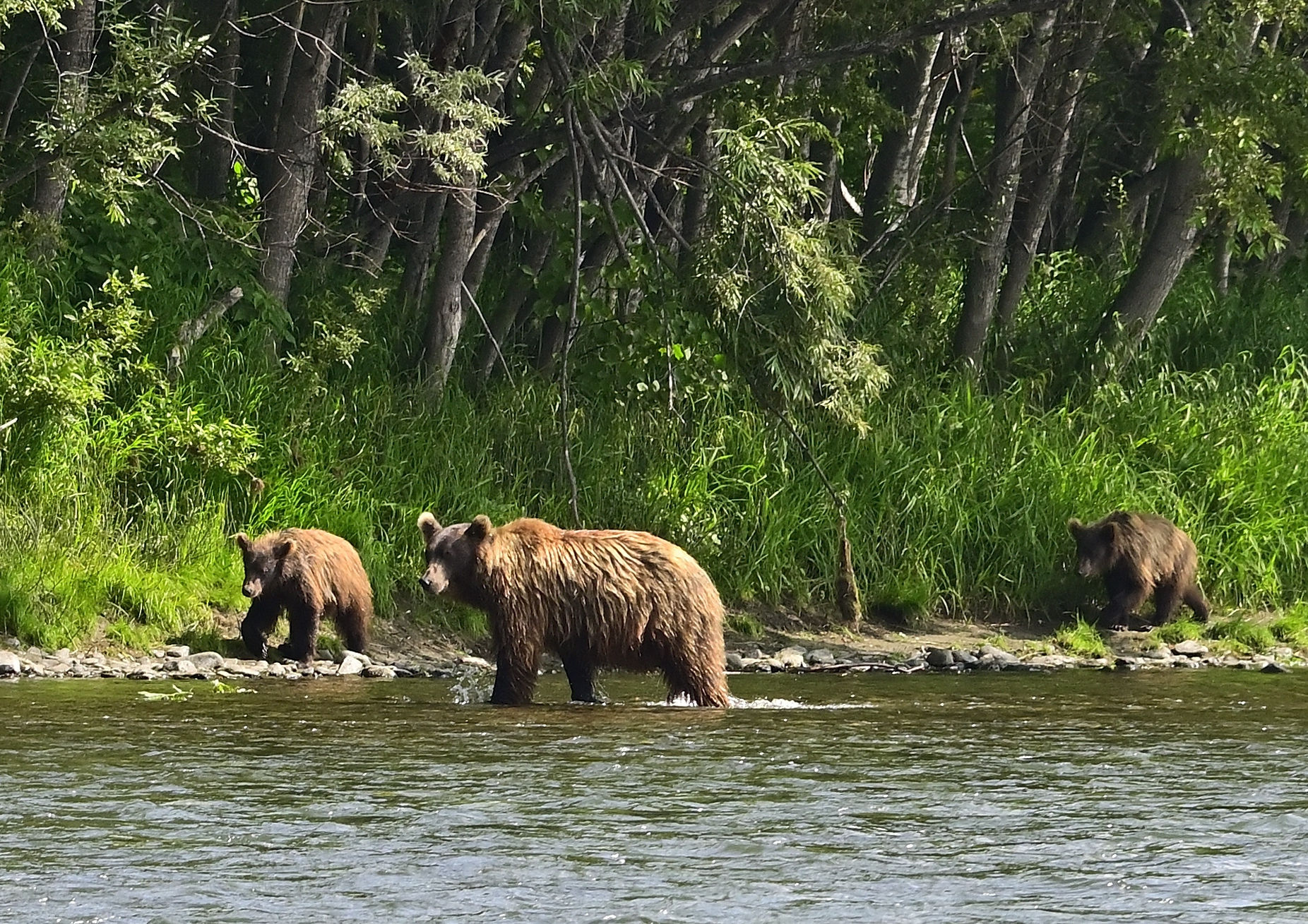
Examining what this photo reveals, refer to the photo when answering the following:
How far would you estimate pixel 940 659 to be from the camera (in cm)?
1263

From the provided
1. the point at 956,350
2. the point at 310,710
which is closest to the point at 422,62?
the point at 310,710

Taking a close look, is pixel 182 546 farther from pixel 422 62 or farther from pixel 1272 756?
pixel 1272 756

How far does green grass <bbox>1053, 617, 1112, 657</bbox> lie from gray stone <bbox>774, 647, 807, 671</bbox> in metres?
1.87

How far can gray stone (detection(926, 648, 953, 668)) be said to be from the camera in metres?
12.6

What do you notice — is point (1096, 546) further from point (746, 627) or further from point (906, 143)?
point (906, 143)

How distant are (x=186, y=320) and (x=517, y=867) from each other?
840 centimetres

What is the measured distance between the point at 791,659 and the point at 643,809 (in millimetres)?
5467

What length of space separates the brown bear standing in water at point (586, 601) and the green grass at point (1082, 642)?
367 centimetres

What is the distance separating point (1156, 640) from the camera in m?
13.7

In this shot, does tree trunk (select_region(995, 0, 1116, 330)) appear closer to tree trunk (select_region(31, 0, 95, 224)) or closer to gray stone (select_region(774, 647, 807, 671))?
gray stone (select_region(774, 647, 807, 671))

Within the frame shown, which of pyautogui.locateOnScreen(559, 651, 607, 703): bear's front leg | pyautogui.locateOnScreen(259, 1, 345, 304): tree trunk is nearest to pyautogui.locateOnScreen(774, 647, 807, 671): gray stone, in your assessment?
pyautogui.locateOnScreen(559, 651, 607, 703): bear's front leg

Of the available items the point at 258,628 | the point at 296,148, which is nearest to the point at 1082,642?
the point at 258,628

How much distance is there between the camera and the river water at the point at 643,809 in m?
5.75

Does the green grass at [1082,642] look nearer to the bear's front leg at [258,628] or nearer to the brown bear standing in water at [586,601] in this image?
the brown bear standing in water at [586,601]
